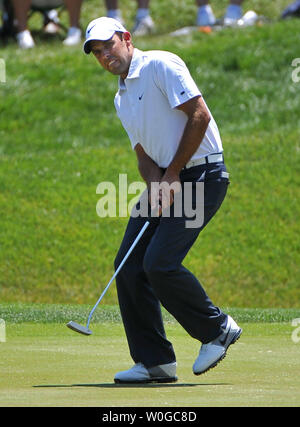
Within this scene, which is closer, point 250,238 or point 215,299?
point 215,299

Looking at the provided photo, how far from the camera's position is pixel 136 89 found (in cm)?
563

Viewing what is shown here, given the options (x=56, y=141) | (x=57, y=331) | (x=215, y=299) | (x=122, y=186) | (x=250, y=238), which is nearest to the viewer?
(x=57, y=331)

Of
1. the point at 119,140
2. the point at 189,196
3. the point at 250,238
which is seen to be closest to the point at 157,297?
the point at 189,196

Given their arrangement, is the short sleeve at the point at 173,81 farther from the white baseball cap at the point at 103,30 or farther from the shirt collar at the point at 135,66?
the white baseball cap at the point at 103,30

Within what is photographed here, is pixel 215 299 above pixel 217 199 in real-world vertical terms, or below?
below

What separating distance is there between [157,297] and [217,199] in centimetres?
62

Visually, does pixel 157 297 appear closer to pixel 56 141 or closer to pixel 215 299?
pixel 215 299

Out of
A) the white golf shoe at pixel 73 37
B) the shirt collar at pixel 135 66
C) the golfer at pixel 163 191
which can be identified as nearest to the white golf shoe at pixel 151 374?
the golfer at pixel 163 191

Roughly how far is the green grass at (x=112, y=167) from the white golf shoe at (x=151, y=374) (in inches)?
269

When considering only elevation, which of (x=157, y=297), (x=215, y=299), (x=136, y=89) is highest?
(x=136, y=89)

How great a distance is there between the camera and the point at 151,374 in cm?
572

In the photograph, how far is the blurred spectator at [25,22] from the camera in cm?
1791

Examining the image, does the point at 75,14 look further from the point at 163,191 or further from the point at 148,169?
the point at 163,191

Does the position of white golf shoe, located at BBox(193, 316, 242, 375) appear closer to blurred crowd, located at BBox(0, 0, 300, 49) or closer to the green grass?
the green grass
